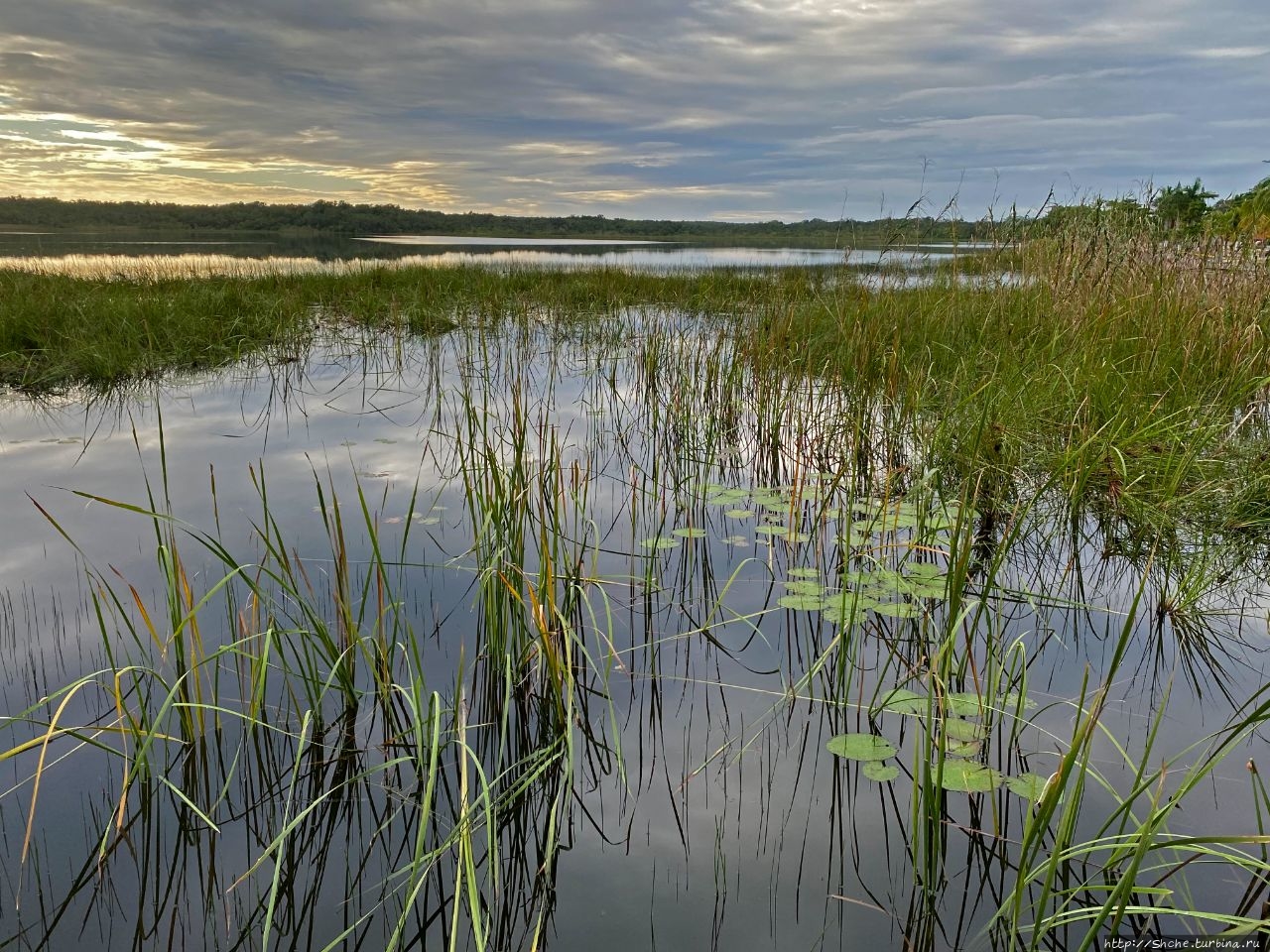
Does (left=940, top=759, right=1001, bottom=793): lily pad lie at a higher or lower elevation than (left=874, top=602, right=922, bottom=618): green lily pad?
lower

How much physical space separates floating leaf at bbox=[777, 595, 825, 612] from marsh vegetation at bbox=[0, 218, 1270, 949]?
0.05 meters

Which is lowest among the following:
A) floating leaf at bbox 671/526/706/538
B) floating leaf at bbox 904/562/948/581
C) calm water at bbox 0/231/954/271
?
floating leaf at bbox 671/526/706/538

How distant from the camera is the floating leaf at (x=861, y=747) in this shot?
6.89 ft

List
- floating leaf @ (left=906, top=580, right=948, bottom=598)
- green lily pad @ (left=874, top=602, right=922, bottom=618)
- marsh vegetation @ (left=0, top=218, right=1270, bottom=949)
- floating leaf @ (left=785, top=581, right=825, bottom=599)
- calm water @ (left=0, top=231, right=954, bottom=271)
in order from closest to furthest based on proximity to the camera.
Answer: marsh vegetation @ (left=0, top=218, right=1270, bottom=949) → green lily pad @ (left=874, top=602, right=922, bottom=618) → floating leaf @ (left=906, top=580, right=948, bottom=598) → floating leaf @ (left=785, top=581, right=825, bottom=599) → calm water @ (left=0, top=231, right=954, bottom=271)

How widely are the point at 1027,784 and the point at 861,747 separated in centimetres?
42

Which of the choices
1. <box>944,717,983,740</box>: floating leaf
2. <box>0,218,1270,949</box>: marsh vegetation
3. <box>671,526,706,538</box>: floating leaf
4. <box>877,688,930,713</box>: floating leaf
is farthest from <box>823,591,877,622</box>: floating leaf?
<box>671,526,706,538</box>: floating leaf

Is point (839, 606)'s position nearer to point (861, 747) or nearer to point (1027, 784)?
point (861, 747)

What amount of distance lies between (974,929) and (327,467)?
15.1 ft

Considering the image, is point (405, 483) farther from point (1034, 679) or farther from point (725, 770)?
point (1034, 679)

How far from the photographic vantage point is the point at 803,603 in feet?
9.70

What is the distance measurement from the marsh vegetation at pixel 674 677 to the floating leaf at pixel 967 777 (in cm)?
1

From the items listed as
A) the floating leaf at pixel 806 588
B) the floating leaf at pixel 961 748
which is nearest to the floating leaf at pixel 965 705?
the floating leaf at pixel 961 748

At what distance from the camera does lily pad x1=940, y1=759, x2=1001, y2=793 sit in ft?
6.25

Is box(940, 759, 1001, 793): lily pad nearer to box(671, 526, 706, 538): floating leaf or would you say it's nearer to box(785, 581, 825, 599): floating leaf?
box(785, 581, 825, 599): floating leaf
